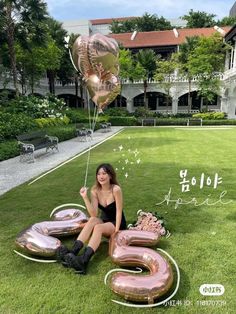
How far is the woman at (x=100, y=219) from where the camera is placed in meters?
3.79

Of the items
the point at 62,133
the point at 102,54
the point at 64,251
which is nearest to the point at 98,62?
the point at 102,54

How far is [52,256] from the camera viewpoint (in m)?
3.99

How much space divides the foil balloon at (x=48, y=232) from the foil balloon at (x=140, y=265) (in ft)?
2.45

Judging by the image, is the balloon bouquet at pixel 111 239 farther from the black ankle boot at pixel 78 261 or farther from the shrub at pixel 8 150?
the shrub at pixel 8 150

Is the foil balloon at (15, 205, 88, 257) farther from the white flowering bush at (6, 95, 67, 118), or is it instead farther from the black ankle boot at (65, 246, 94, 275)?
the white flowering bush at (6, 95, 67, 118)

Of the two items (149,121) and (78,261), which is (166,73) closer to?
(149,121)

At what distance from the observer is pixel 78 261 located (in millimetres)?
3693

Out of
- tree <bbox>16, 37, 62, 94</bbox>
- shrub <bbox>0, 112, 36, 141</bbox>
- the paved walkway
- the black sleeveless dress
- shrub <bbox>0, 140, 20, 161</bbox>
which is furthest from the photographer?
tree <bbox>16, 37, 62, 94</bbox>

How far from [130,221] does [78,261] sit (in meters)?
1.60

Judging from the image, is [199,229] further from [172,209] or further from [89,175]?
[89,175]

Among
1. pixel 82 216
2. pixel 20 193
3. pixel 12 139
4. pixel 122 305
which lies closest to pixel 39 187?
pixel 20 193

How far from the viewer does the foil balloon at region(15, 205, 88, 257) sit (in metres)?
3.99

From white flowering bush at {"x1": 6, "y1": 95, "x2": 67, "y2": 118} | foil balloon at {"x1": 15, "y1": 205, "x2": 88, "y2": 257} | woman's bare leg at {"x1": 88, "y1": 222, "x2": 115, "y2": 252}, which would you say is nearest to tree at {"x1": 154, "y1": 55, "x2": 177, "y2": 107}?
white flowering bush at {"x1": 6, "y1": 95, "x2": 67, "y2": 118}

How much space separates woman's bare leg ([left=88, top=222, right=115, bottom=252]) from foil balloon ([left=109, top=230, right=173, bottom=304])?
0.52 ft
